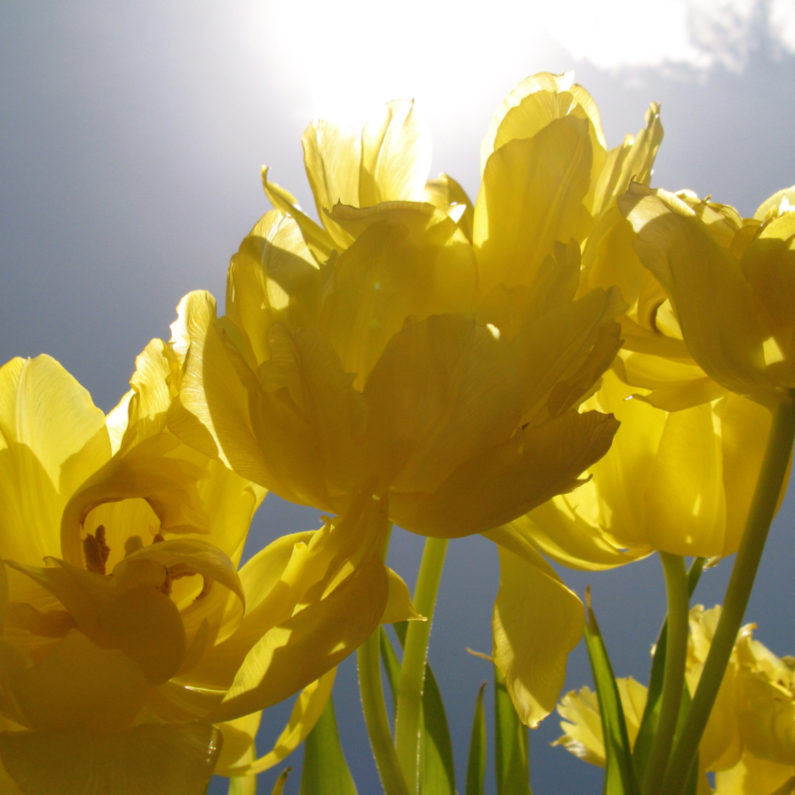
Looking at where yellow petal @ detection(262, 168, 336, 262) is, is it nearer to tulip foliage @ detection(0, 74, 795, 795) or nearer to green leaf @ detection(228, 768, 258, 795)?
tulip foliage @ detection(0, 74, 795, 795)

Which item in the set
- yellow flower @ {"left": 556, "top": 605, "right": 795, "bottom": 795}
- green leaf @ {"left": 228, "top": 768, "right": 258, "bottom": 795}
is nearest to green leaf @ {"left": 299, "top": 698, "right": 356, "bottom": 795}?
green leaf @ {"left": 228, "top": 768, "right": 258, "bottom": 795}

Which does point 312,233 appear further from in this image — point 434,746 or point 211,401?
point 434,746

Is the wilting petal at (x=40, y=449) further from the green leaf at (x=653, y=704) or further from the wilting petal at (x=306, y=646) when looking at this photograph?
the green leaf at (x=653, y=704)

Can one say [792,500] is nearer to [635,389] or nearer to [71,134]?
[635,389]

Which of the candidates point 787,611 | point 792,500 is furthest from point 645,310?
point 787,611

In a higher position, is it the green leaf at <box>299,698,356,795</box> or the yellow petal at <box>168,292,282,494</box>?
the yellow petal at <box>168,292,282,494</box>

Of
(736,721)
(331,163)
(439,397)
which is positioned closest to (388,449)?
(439,397)
